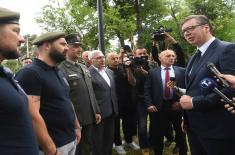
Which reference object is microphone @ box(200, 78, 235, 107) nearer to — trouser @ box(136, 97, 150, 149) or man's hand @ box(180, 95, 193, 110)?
man's hand @ box(180, 95, 193, 110)

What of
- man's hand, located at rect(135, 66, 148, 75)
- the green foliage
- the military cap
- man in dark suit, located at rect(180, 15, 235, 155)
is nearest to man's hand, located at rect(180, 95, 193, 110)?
man in dark suit, located at rect(180, 15, 235, 155)

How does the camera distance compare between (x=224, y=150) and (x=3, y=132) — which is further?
(x=224, y=150)

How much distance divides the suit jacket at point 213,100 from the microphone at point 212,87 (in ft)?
0.43

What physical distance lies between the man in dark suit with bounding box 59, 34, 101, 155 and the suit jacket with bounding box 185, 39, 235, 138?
5.84 feet

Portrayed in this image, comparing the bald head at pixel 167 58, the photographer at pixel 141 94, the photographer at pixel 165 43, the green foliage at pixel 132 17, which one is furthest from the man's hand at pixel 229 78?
the green foliage at pixel 132 17

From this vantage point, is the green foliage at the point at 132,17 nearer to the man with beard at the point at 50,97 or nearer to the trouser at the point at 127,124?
the trouser at the point at 127,124

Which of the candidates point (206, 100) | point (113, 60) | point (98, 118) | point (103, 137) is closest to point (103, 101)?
point (98, 118)

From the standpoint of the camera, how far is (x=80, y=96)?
510 centimetres

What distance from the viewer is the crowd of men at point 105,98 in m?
2.54

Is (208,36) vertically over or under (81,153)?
over

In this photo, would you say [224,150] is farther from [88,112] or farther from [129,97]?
[129,97]

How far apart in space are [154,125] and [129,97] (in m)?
1.14

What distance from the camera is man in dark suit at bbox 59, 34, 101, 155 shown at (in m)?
5.04

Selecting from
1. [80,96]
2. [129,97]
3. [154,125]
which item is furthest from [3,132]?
[129,97]
